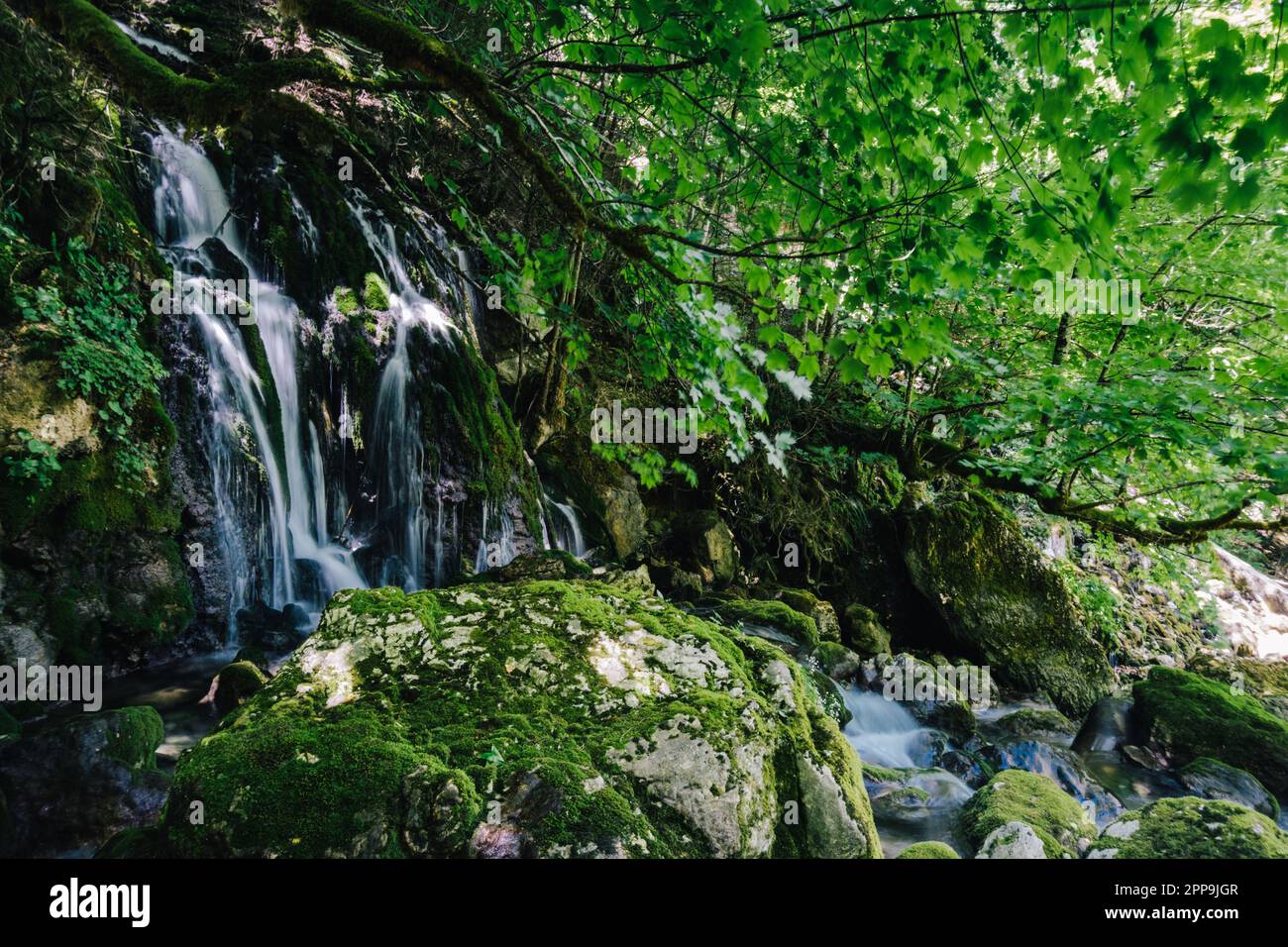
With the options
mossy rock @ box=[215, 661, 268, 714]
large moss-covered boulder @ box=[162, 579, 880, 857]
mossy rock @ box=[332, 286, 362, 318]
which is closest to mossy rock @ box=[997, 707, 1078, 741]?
large moss-covered boulder @ box=[162, 579, 880, 857]

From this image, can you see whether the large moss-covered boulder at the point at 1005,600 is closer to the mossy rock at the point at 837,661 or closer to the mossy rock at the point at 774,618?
the mossy rock at the point at 837,661

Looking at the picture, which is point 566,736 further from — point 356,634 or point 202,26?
point 202,26

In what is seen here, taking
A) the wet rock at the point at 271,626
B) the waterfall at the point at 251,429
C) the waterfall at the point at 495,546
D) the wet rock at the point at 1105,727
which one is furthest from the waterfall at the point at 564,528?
the wet rock at the point at 1105,727

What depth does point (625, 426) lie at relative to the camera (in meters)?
11.6

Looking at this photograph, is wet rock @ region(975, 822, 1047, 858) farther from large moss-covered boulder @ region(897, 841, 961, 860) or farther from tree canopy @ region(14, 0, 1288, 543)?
tree canopy @ region(14, 0, 1288, 543)

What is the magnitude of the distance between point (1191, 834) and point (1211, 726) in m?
5.39

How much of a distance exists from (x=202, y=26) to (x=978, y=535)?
17.7 meters

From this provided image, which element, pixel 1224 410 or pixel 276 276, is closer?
pixel 1224 410

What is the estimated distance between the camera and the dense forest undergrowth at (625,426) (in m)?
2.47

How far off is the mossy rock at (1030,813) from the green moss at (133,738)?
5.89 metres

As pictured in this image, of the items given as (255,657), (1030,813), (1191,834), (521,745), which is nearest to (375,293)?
(255,657)

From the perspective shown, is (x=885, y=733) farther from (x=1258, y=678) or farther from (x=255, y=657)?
(x=1258, y=678)

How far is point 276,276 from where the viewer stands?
8023 millimetres
